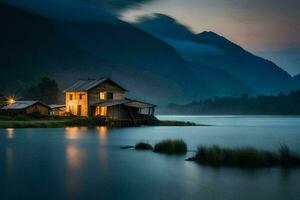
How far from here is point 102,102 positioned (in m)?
97.5

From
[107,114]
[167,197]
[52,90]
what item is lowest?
[167,197]

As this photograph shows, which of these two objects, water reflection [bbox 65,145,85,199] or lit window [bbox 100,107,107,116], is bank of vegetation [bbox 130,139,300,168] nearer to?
water reflection [bbox 65,145,85,199]

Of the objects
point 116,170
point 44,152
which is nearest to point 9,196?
point 116,170

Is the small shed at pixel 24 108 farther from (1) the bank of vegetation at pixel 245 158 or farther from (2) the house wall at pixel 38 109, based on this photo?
(1) the bank of vegetation at pixel 245 158

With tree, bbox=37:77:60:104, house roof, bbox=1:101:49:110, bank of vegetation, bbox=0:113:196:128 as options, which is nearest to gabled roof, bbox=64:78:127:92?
bank of vegetation, bbox=0:113:196:128

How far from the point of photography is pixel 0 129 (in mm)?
77750

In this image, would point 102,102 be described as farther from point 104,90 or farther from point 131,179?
point 131,179

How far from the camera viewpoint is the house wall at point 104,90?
97938mm

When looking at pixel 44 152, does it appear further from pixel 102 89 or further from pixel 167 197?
pixel 102 89

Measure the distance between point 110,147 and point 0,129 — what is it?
34.7 metres

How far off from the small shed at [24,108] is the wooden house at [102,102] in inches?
285

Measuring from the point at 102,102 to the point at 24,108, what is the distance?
614 inches

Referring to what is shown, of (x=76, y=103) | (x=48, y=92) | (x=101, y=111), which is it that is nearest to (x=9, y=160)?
(x=101, y=111)

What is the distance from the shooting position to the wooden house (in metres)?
95.9
